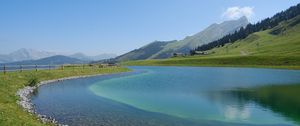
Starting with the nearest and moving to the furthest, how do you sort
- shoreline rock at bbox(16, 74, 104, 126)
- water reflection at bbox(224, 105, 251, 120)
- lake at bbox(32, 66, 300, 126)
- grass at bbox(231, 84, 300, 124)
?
shoreline rock at bbox(16, 74, 104, 126) < lake at bbox(32, 66, 300, 126) < water reflection at bbox(224, 105, 251, 120) < grass at bbox(231, 84, 300, 124)

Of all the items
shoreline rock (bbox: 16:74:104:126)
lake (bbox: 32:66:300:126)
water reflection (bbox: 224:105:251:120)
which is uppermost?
shoreline rock (bbox: 16:74:104:126)

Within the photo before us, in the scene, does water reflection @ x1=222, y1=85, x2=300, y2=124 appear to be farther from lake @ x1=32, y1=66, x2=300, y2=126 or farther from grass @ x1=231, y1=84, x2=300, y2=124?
lake @ x1=32, y1=66, x2=300, y2=126

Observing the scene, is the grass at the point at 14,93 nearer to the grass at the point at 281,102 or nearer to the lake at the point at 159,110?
the lake at the point at 159,110

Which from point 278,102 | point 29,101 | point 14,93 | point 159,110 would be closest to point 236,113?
point 159,110

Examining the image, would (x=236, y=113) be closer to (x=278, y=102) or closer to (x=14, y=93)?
(x=278, y=102)

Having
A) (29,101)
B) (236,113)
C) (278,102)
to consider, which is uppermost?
(29,101)

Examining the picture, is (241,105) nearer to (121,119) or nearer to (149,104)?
(149,104)

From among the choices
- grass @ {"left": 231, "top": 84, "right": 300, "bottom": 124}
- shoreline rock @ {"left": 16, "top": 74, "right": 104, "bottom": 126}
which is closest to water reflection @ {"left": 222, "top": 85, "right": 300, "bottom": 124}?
grass @ {"left": 231, "top": 84, "right": 300, "bottom": 124}

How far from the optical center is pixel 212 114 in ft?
124

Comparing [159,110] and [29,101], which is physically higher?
[29,101]

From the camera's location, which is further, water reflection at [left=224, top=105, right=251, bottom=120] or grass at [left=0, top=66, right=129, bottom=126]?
water reflection at [left=224, top=105, right=251, bottom=120]

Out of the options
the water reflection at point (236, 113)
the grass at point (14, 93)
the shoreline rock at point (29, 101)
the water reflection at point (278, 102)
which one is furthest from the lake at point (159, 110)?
the grass at point (14, 93)

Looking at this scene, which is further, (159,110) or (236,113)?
(159,110)

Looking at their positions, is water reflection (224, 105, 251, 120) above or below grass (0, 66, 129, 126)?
below
